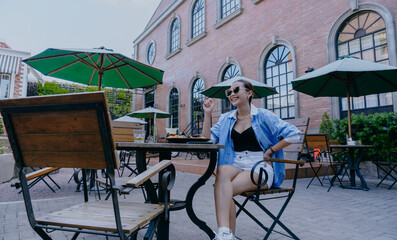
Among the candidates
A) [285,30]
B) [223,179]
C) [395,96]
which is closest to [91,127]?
[223,179]

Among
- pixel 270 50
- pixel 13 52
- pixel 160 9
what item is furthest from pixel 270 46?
pixel 13 52

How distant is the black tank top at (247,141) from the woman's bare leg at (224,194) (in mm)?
239

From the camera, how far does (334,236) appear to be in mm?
2271

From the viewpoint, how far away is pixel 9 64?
1587 centimetres

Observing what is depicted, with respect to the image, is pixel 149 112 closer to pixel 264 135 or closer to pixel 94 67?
pixel 94 67

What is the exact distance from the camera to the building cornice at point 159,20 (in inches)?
619

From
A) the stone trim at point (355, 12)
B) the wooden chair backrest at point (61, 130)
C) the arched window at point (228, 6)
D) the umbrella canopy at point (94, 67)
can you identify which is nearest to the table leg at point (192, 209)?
the wooden chair backrest at point (61, 130)

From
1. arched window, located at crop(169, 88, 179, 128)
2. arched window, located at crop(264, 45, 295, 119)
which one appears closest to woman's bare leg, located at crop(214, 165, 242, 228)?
arched window, located at crop(264, 45, 295, 119)

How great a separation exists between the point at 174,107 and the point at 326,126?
33.6ft

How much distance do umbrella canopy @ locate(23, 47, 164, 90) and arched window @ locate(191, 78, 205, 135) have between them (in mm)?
7145

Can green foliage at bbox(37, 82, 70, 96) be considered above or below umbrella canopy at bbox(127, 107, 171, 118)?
above

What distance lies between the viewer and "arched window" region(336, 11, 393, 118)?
6.37 metres

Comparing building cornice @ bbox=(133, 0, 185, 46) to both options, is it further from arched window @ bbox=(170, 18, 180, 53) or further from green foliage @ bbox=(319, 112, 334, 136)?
green foliage @ bbox=(319, 112, 334, 136)

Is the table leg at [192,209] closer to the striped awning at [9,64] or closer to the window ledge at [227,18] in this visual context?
the window ledge at [227,18]
